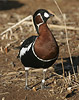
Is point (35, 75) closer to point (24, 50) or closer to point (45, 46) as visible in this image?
point (24, 50)

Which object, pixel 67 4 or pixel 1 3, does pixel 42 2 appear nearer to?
pixel 67 4

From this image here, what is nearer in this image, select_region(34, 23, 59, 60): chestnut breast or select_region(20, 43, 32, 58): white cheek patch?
select_region(34, 23, 59, 60): chestnut breast

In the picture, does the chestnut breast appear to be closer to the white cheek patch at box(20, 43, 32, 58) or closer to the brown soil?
the white cheek patch at box(20, 43, 32, 58)

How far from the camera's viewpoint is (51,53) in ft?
16.3

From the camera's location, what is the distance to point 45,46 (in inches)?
195

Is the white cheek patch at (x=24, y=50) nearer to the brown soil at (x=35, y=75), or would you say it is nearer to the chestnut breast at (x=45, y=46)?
the chestnut breast at (x=45, y=46)

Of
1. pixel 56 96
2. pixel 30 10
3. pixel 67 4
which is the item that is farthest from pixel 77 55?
pixel 67 4

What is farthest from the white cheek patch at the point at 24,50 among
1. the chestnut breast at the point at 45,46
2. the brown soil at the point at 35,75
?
the brown soil at the point at 35,75

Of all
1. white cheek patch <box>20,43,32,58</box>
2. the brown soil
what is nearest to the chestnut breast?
white cheek patch <box>20,43,32,58</box>

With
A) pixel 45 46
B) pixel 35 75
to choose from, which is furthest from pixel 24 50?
pixel 35 75

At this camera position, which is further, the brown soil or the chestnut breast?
the brown soil

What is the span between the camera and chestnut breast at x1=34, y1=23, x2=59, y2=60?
494 centimetres

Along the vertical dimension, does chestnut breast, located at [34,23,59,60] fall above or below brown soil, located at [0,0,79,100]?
above

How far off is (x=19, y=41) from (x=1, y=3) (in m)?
6.09
